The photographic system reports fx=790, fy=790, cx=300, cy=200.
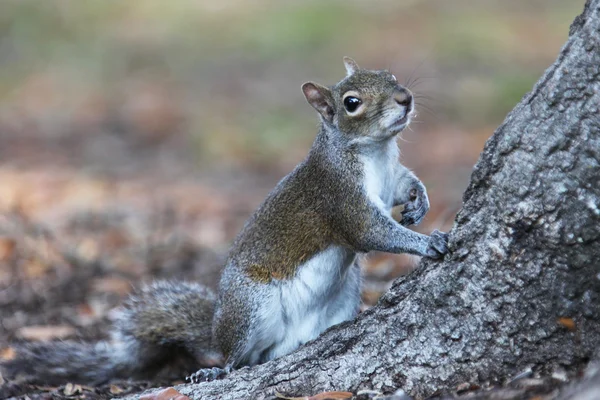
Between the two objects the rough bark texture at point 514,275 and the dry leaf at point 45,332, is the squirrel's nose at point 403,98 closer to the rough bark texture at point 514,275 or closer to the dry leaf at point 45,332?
the rough bark texture at point 514,275

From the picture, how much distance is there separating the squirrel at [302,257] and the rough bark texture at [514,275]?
44cm

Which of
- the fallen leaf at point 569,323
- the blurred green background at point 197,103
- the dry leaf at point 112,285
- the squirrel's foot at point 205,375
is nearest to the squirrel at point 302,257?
the squirrel's foot at point 205,375

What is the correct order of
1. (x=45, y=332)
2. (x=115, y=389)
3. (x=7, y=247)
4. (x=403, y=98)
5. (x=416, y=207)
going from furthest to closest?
(x=7, y=247) < (x=45, y=332) < (x=115, y=389) < (x=416, y=207) < (x=403, y=98)

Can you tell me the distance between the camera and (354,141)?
342cm

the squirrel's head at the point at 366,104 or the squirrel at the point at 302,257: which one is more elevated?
the squirrel's head at the point at 366,104

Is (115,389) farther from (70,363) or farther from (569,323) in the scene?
(569,323)

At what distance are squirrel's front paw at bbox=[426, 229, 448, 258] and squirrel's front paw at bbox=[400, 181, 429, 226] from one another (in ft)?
2.03

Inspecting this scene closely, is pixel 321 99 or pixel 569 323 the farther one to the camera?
pixel 321 99

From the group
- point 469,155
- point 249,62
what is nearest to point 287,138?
point 469,155

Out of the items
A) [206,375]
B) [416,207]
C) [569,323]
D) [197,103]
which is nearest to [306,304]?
[206,375]

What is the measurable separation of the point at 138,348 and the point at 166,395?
855mm

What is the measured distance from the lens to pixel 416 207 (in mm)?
3514

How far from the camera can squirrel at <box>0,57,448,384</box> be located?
11.0 feet

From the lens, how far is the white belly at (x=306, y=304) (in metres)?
3.48
